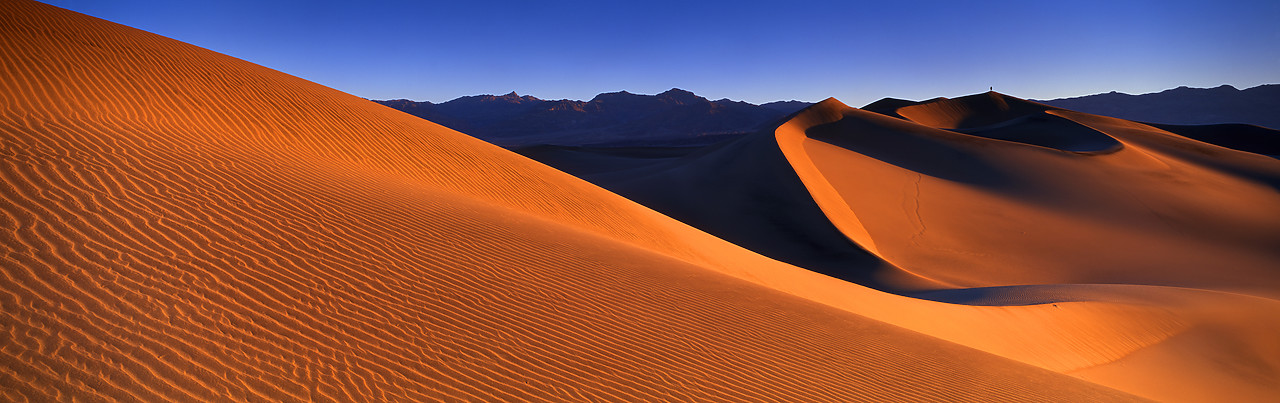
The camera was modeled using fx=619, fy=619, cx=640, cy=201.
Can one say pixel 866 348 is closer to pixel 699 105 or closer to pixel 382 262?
pixel 382 262

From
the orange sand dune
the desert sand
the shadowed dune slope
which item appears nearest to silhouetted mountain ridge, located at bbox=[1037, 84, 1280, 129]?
the shadowed dune slope

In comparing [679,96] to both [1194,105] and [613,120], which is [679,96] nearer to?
[613,120]

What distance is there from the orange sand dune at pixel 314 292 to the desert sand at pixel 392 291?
0.02 metres

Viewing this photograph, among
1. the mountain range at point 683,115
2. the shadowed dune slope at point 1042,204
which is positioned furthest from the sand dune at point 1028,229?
the mountain range at point 683,115

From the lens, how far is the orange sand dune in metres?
3.13

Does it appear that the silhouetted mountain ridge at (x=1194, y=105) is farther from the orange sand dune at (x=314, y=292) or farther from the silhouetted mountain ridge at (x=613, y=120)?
the orange sand dune at (x=314, y=292)

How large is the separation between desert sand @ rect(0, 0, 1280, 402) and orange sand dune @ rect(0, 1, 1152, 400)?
2cm

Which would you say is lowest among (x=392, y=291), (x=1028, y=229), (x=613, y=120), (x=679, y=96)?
(x=1028, y=229)

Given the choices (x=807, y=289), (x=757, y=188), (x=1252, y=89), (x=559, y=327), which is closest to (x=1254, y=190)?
(x=757, y=188)

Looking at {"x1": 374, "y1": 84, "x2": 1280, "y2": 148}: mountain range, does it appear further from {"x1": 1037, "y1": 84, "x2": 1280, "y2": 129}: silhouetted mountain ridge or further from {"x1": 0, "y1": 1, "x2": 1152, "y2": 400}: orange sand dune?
{"x1": 0, "y1": 1, "x2": 1152, "y2": 400}: orange sand dune

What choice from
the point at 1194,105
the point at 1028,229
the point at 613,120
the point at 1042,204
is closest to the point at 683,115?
the point at 613,120

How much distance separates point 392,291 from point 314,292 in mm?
492

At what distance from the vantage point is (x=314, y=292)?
4027 mm

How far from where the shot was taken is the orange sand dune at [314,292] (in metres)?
3.13
